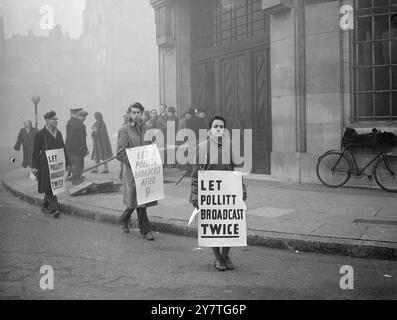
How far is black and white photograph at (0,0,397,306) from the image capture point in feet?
16.8

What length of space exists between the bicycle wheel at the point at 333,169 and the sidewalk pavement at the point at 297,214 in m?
0.26

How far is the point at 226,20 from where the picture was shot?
48.3ft

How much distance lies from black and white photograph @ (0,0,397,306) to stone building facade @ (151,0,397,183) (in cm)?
3

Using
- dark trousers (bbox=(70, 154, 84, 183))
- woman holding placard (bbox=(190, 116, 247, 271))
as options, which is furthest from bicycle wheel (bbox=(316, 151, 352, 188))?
dark trousers (bbox=(70, 154, 84, 183))

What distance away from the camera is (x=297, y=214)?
25.8ft

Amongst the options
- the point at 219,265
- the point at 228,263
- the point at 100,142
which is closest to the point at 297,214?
the point at 228,263

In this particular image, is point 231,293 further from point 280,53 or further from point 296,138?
point 280,53

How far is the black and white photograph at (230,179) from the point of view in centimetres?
512

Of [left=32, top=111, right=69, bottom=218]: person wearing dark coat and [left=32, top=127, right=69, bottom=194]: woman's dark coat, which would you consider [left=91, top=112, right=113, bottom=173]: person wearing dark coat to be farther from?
[left=32, top=127, right=69, bottom=194]: woman's dark coat

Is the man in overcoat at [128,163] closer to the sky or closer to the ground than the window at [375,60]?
closer to the ground

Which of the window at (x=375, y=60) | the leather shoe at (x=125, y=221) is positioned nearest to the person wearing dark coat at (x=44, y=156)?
the leather shoe at (x=125, y=221)

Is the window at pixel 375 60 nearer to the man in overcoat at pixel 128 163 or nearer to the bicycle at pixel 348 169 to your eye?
the bicycle at pixel 348 169

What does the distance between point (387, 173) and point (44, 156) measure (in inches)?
274
